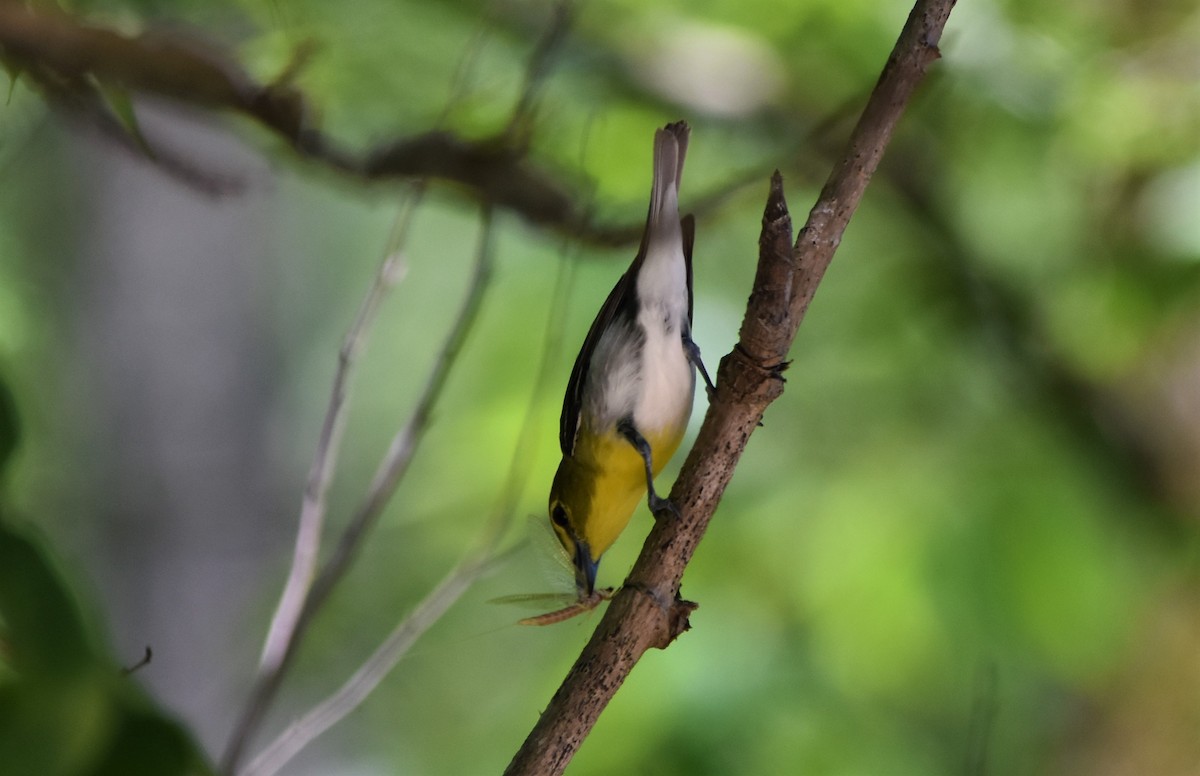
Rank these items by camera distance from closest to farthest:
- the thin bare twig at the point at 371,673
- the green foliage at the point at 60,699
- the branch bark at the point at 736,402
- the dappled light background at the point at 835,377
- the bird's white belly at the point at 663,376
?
the green foliage at the point at 60,699 → the branch bark at the point at 736,402 → the thin bare twig at the point at 371,673 → the bird's white belly at the point at 663,376 → the dappled light background at the point at 835,377

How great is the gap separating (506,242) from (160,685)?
Answer: 1036 millimetres

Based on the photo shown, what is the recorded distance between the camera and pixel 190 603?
1887mm

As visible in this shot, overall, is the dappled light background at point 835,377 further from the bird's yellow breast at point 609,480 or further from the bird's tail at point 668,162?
the bird's tail at point 668,162

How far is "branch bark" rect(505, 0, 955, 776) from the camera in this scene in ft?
1.46

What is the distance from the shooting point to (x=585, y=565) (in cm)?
83

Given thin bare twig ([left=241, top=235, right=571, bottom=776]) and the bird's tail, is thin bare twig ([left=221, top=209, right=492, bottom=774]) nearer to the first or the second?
thin bare twig ([left=241, top=235, right=571, bottom=776])

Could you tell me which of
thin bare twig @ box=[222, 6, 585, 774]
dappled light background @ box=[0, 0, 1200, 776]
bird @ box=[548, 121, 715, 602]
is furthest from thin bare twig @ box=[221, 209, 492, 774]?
dappled light background @ box=[0, 0, 1200, 776]

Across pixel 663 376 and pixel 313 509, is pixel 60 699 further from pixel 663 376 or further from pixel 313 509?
pixel 663 376

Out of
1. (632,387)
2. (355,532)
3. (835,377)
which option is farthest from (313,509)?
(835,377)

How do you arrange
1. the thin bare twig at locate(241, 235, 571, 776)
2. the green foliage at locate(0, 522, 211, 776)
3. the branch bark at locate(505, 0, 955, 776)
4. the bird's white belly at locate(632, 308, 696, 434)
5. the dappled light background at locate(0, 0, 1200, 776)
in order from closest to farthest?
the green foliage at locate(0, 522, 211, 776)
the branch bark at locate(505, 0, 955, 776)
the thin bare twig at locate(241, 235, 571, 776)
the bird's white belly at locate(632, 308, 696, 434)
the dappled light background at locate(0, 0, 1200, 776)

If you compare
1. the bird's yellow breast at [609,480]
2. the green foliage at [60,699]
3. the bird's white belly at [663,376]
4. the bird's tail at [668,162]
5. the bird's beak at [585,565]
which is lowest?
the green foliage at [60,699]

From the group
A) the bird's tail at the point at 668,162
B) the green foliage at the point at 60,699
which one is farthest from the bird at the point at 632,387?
the green foliage at the point at 60,699

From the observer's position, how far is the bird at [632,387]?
68 cm

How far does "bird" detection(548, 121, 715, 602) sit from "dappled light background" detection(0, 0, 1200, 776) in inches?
4.1
